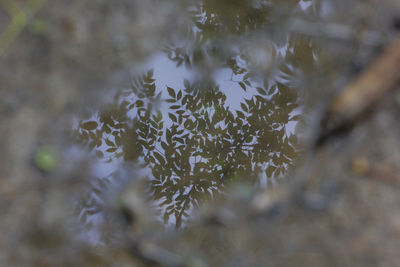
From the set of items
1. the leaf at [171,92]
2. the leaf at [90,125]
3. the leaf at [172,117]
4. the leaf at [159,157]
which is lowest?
the leaf at [90,125]

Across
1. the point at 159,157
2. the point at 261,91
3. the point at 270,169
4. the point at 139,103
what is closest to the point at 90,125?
the point at 139,103

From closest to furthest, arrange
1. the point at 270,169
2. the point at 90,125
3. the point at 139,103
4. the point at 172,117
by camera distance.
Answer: the point at 90,125, the point at 139,103, the point at 172,117, the point at 270,169

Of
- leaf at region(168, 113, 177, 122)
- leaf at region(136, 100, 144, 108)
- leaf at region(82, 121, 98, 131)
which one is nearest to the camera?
leaf at region(82, 121, 98, 131)

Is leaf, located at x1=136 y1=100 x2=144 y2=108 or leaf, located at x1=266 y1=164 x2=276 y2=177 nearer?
leaf, located at x1=136 y1=100 x2=144 y2=108

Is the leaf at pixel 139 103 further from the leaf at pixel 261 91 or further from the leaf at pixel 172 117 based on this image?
the leaf at pixel 261 91

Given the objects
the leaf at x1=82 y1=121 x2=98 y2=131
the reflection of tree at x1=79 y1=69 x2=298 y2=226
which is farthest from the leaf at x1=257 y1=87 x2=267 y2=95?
the leaf at x1=82 y1=121 x2=98 y2=131

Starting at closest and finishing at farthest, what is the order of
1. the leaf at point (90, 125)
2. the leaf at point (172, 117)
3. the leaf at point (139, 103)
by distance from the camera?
1. the leaf at point (90, 125)
2. the leaf at point (139, 103)
3. the leaf at point (172, 117)

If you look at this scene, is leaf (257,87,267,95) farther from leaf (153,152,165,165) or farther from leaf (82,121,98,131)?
leaf (82,121,98,131)

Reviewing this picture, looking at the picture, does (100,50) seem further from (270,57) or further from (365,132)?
(270,57)

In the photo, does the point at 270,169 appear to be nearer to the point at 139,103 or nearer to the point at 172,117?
the point at 172,117

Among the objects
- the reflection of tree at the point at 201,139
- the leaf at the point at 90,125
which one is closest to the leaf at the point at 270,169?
the reflection of tree at the point at 201,139

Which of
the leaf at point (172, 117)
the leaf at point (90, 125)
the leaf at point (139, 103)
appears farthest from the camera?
the leaf at point (172, 117)

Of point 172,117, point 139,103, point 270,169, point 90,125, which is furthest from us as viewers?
point 270,169
